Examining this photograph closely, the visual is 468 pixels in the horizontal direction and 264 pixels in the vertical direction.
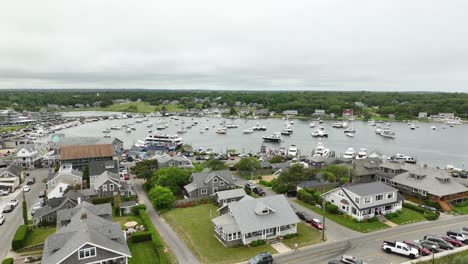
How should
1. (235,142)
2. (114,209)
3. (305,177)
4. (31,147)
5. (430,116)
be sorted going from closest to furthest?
1. (114,209)
2. (305,177)
3. (31,147)
4. (235,142)
5. (430,116)

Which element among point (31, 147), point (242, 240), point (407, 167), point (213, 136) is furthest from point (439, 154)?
point (31, 147)

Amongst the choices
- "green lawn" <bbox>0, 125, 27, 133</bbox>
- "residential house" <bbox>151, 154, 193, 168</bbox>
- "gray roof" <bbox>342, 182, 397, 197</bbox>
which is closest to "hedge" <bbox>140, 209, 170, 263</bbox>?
"residential house" <bbox>151, 154, 193, 168</bbox>

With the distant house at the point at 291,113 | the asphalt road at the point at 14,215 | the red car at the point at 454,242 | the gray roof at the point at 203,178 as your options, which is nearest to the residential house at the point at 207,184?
the gray roof at the point at 203,178

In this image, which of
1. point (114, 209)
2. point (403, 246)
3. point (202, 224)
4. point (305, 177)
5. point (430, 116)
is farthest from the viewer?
Result: point (430, 116)

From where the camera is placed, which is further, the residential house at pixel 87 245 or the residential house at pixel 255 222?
the residential house at pixel 255 222

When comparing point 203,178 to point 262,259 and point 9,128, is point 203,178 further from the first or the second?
point 9,128

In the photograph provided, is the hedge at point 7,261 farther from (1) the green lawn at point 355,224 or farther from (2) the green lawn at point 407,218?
(2) the green lawn at point 407,218

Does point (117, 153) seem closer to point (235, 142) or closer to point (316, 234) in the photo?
point (235, 142)

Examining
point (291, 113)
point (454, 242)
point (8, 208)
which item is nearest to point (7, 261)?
point (8, 208)
